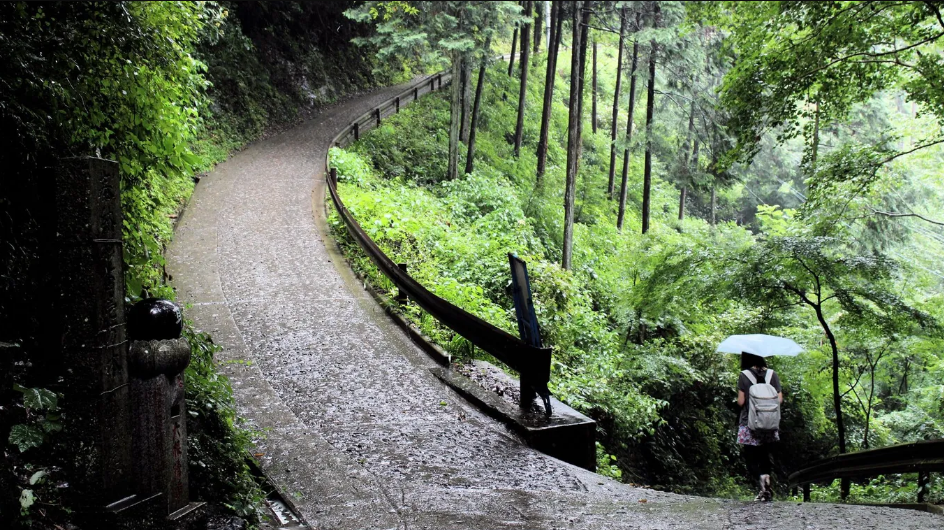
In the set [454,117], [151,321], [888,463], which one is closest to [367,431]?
[151,321]

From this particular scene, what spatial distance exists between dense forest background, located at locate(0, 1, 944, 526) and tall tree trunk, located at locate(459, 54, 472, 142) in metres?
0.19

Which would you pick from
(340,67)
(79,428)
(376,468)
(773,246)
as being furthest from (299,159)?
(79,428)

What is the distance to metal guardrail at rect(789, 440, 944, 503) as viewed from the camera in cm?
546

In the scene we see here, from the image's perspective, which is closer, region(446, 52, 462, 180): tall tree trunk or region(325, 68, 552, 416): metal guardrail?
region(325, 68, 552, 416): metal guardrail

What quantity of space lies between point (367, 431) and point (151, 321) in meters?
3.23

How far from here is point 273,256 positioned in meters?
12.2

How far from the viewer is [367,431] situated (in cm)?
594

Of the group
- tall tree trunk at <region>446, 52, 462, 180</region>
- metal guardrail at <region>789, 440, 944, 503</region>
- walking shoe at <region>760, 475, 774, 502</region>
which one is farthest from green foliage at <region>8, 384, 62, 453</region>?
tall tree trunk at <region>446, 52, 462, 180</region>

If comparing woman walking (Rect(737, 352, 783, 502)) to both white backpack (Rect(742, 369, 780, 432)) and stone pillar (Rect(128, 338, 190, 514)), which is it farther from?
stone pillar (Rect(128, 338, 190, 514))

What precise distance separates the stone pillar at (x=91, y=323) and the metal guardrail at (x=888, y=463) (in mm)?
6420

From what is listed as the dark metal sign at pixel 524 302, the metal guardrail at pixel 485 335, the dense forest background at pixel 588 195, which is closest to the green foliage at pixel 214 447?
the dense forest background at pixel 588 195

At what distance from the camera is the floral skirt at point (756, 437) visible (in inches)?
251

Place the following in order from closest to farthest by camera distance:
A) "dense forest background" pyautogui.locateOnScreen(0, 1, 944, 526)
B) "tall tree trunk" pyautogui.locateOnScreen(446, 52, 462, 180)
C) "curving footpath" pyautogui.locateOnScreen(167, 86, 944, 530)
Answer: "dense forest background" pyautogui.locateOnScreen(0, 1, 944, 526)
"curving footpath" pyautogui.locateOnScreen(167, 86, 944, 530)
"tall tree trunk" pyautogui.locateOnScreen(446, 52, 462, 180)

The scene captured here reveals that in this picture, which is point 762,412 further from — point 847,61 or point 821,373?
point 821,373
